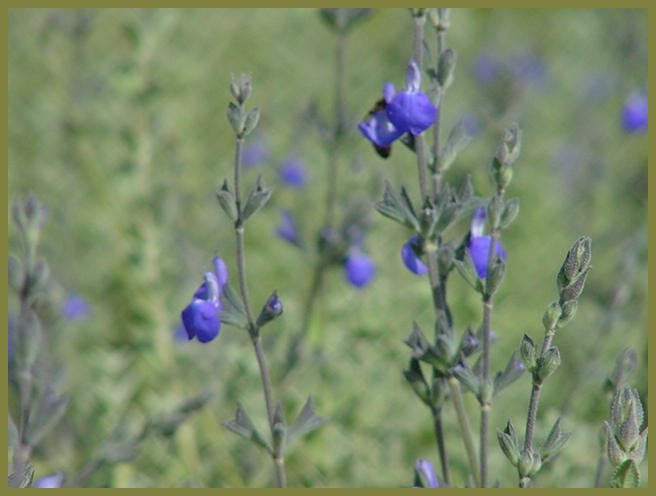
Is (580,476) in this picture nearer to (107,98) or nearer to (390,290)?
(390,290)

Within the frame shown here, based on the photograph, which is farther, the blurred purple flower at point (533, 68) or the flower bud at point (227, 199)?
the blurred purple flower at point (533, 68)

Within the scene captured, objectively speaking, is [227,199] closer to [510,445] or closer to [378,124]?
[378,124]

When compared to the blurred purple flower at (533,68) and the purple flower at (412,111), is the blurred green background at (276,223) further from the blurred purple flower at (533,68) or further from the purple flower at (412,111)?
the purple flower at (412,111)

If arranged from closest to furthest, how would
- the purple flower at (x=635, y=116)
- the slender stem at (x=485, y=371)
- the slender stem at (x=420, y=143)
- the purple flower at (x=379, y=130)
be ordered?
1. the slender stem at (x=485, y=371)
2. the slender stem at (x=420, y=143)
3. the purple flower at (x=379, y=130)
4. the purple flower at (x=635, y=116)

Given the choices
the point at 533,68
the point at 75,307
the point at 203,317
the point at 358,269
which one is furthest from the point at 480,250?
the point at 533,68

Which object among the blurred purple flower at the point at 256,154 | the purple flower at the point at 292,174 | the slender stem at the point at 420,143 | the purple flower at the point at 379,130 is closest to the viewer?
the slender stem at the point at 420,143

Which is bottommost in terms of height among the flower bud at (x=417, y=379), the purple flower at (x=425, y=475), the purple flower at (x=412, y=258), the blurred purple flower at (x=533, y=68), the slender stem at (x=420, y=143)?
the purple flower at (x=425, y=475)

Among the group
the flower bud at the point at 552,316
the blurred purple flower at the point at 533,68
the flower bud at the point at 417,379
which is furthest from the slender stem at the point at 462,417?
the blurred purple flower at the point at 533,68

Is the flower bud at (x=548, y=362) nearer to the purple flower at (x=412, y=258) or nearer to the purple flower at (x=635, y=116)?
the purple flower at (x=412, y=258)

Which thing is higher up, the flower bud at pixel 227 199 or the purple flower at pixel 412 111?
the purple flower at pixel 412 111
